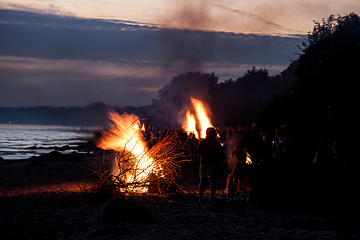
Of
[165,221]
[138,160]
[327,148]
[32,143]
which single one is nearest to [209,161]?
[138,160]

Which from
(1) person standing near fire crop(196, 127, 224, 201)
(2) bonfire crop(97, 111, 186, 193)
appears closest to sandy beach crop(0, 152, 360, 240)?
(2) bonfire crop(97, 111, 186, 193)

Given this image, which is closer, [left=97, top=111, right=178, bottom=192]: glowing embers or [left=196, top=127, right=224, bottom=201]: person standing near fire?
[left=196, top=127, right=224, bottom=201]: person standing near fire

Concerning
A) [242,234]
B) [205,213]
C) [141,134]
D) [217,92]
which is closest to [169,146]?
[141,134]

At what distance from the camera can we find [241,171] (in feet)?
31.1

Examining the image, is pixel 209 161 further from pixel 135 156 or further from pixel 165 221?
pixel 165 221

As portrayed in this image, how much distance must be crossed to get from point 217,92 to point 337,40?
191 ft

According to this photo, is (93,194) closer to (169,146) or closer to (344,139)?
(169,146)

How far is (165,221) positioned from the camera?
21.0 feet

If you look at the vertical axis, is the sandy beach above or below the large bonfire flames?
below

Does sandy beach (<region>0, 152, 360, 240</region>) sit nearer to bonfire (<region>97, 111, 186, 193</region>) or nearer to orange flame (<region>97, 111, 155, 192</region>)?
bonfire (<region>97, 111, 186, 193</region>)

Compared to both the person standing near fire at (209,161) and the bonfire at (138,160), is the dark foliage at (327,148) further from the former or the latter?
the bonfire at (138,160)

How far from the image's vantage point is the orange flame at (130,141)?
9383 mm

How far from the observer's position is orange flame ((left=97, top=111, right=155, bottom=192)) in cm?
938

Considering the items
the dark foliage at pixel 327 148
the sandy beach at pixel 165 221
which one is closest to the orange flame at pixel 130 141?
the sandy beach at pixel 165 221
